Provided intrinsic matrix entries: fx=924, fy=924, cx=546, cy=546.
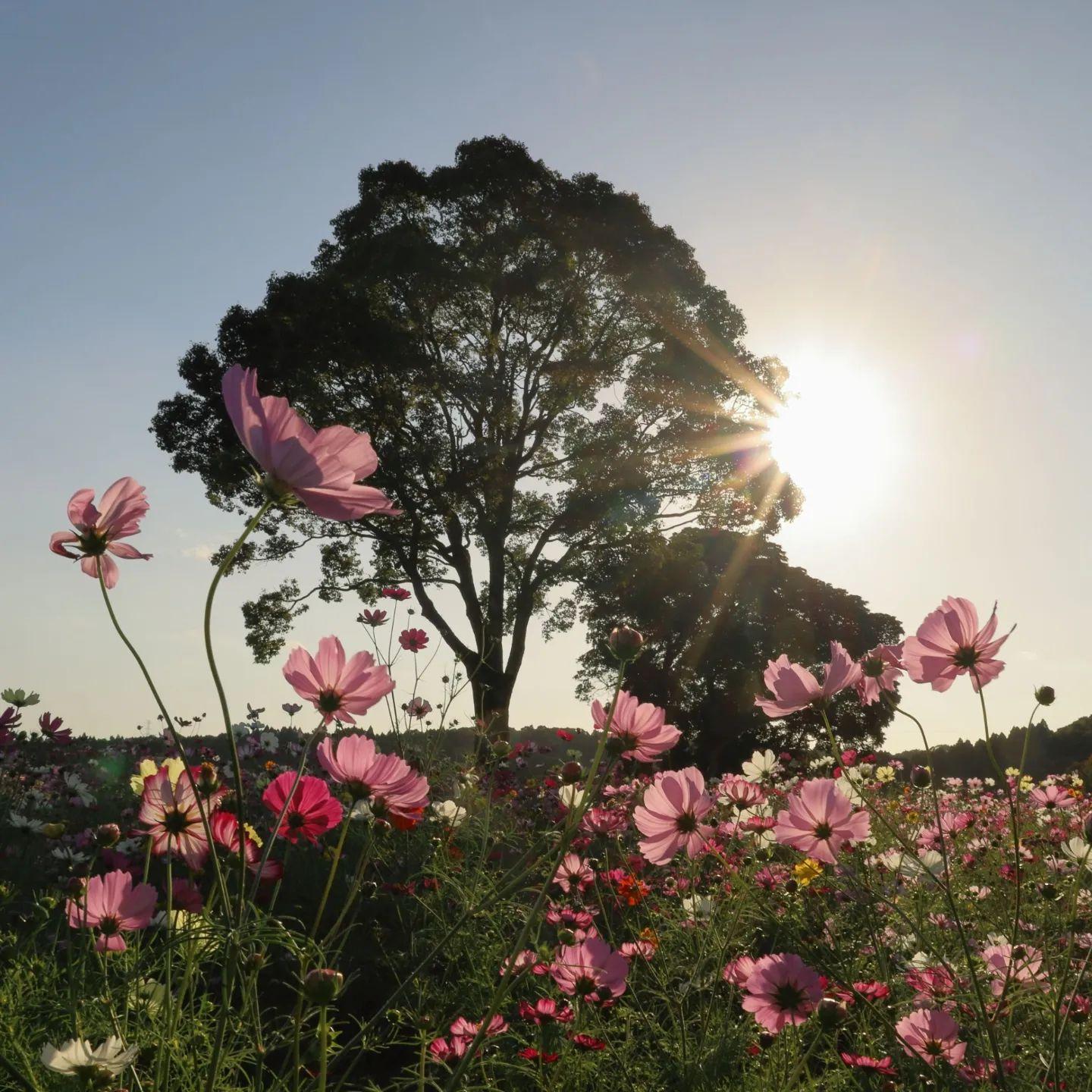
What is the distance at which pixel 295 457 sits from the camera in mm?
860

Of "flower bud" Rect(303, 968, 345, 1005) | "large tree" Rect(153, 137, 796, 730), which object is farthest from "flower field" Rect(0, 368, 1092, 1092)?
"large tree" Rect(153, 137, 796, 730)

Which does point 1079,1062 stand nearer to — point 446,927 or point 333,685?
point 446,927

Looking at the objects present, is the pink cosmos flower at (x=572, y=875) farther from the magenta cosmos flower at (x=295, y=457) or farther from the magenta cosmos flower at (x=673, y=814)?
the magenta cosmos flower at (x=295, y=457)

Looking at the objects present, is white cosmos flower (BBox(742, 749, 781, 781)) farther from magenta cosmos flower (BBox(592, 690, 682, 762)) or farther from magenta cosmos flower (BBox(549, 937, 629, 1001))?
magenta cosmos flower (BBox(592, 690, 682, 762))

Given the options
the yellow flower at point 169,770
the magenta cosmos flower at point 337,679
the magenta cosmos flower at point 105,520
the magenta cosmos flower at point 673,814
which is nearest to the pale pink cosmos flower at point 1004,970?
the magenta cosmos flower at point 673,814

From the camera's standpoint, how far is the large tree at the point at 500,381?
12773mm

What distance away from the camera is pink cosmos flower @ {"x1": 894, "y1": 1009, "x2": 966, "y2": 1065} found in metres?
1.64

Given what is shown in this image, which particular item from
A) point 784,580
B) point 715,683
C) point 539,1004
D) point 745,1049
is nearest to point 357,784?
point 539,1004

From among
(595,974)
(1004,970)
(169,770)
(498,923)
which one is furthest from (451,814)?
(169,770)

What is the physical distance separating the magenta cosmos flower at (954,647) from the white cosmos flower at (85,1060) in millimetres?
1333

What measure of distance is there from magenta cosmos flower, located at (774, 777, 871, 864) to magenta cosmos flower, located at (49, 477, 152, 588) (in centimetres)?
130

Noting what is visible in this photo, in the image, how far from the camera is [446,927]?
2771 mm

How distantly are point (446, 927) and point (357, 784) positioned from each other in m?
1.89

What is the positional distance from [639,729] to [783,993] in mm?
692
